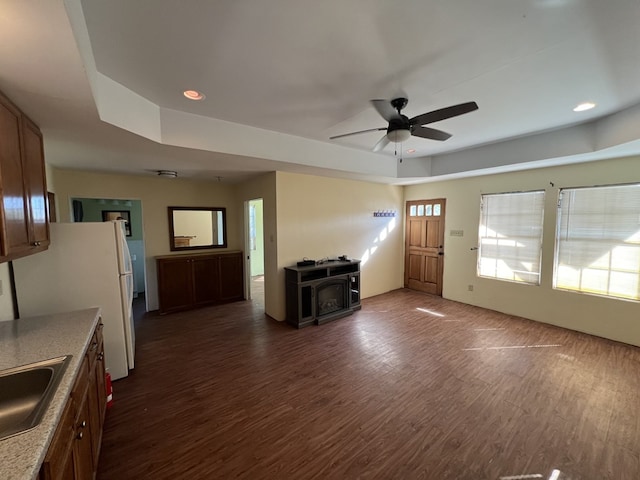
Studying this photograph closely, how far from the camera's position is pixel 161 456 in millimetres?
1859

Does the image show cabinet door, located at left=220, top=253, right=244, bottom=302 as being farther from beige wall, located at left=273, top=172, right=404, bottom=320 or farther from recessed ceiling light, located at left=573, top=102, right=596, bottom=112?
recessed ceiling light, located at left=573, top=102, right=596, bottom=112

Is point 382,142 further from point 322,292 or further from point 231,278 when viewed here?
point 231,278

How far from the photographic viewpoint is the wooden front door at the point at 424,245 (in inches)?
218

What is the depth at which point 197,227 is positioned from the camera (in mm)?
5277

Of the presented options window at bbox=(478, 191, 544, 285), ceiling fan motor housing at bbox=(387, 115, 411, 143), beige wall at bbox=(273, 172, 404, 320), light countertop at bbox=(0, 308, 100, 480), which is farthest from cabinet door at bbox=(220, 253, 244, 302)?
window at bbox=(478, 191, 544, 285)

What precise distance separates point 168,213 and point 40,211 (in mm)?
2907

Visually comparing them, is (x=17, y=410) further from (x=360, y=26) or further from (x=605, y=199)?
(x=605, y=199)

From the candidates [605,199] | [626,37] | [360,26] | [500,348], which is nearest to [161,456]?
[360,26]

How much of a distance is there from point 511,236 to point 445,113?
3.46 m

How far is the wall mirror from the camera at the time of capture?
4.98m

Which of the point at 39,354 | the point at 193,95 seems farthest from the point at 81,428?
the point at 193,95

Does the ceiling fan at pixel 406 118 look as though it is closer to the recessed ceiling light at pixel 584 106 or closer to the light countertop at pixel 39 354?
the recessed ceiling light at pixel 584 106

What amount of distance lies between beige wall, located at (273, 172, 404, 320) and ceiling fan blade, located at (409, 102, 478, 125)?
2.36 meters

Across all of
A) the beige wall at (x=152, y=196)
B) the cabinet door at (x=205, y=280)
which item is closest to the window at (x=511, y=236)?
the beige wall at (x=152, y=196)
